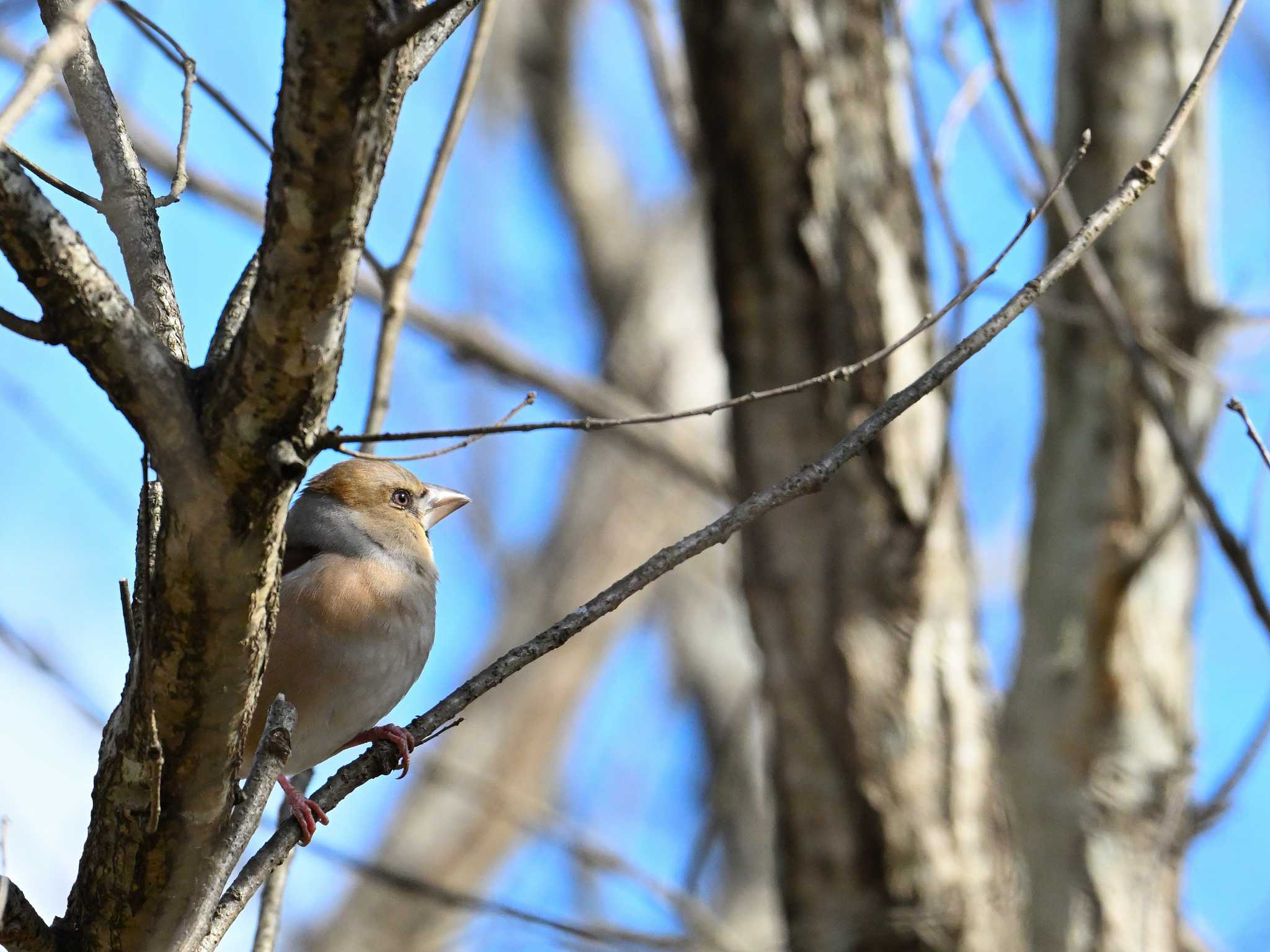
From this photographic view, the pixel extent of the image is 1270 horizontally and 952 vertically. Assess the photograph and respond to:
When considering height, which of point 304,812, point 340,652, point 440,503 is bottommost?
point 304,812

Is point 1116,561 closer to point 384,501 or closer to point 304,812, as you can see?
point 384,501

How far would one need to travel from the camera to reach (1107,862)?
444 cm

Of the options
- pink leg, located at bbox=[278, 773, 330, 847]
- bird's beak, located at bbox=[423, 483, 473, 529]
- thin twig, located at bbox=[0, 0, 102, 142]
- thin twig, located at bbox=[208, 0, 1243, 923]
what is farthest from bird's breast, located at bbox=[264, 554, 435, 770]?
thin twig, located at bbox=[0, 0, 102, 142]

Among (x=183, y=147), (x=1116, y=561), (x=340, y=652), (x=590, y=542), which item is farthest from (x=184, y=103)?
(x=590, y=542)

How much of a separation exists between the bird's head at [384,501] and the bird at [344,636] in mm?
15

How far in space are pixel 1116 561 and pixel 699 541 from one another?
290cm

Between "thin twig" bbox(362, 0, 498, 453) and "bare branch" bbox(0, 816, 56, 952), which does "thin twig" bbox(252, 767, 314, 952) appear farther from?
"thin twig" bbox(362, 0, 498, 453)

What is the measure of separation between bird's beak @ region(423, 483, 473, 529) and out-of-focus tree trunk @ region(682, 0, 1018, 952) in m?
1.00

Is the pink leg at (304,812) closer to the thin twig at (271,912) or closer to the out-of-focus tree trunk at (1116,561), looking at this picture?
the thin twig at (271,912)

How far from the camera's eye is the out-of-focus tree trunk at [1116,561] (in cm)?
445

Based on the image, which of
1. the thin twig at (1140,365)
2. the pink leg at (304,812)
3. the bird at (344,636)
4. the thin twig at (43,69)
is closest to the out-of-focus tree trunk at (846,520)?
the thin twig at (1140,365)

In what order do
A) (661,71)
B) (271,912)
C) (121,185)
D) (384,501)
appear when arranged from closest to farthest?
(121,185), (271,912), (384,501), (661,71)

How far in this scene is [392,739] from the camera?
3.62 m

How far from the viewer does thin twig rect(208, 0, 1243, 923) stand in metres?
2.12
